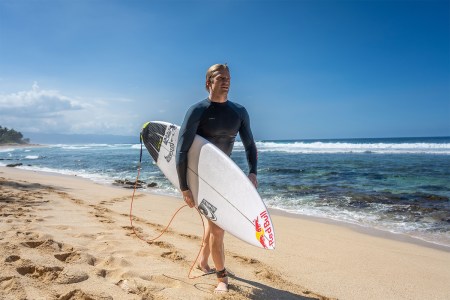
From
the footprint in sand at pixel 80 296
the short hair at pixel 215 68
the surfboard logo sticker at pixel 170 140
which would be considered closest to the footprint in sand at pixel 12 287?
the footprint in sand at pixel 80 296

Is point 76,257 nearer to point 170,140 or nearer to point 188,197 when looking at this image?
point 188,197

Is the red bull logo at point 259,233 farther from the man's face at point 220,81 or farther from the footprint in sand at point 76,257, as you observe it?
the footprint in sand at point 76,257

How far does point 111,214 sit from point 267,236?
14.0 ft

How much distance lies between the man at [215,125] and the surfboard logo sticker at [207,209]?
80 millimetres

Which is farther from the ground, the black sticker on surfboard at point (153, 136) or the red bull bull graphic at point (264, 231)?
the black sticker on surfboard at point (153, 136)

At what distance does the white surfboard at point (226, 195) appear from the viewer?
2.78 m

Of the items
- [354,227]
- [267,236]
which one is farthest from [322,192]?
[267,236]

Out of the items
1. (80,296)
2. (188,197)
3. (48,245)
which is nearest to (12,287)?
(80,296)

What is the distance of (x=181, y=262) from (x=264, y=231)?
1.32m

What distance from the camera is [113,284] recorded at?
2.75 metres

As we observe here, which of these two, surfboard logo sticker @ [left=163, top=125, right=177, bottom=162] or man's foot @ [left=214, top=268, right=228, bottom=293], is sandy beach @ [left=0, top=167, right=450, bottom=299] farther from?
surfboard logo sticker @ [left=163, top=125, right=177, bottom=162]

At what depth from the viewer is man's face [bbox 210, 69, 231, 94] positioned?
281cm

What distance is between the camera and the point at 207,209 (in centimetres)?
307

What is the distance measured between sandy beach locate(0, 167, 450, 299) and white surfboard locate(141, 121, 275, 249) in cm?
62
